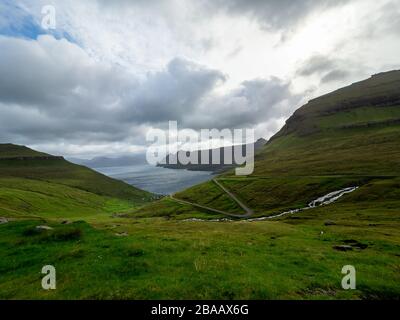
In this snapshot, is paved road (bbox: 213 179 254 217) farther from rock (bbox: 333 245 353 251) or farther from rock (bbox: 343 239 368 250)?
rock (bbox: 333 245 353 251)

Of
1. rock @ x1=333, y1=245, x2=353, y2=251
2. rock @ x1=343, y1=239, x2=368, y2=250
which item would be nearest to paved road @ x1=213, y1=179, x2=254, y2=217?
rock @ x1=343, y1=239, x2=368, y2=250

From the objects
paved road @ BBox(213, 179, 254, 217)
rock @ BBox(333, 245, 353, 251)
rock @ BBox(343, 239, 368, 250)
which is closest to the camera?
rock @ BBox(333, 245, 353, 251)

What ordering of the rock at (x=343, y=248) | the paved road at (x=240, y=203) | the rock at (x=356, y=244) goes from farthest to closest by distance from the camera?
the paved road at (x=240, y=203) → the rock at (x=356, y=244) → the rock at (x=343, y=248)

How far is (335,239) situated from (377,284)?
24539 mm

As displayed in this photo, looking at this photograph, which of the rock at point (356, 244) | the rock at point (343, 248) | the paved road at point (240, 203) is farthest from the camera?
the paved road at point (240, 203)

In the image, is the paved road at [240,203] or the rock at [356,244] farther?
the paved road at [240,203]

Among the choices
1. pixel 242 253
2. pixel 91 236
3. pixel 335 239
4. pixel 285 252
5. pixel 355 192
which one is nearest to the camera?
pixel 242 253

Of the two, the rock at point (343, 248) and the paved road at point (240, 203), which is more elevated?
the rock at point (343, 248)

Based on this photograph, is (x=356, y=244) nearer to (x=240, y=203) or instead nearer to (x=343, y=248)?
(x=343, y=248)

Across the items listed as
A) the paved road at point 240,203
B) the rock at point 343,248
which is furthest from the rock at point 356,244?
the paved road at point 240,203

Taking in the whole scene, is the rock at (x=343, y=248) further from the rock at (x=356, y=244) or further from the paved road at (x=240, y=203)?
the paved road at (x=240, y=203)
